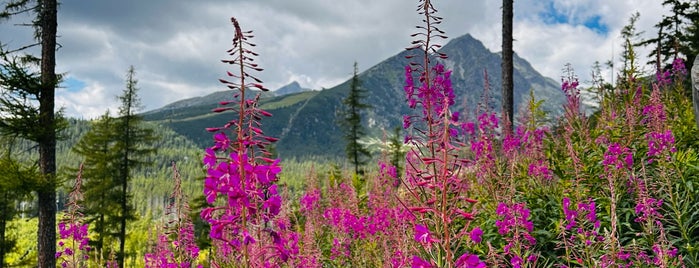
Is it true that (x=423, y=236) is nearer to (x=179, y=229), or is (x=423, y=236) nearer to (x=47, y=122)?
(x=179, y=229)

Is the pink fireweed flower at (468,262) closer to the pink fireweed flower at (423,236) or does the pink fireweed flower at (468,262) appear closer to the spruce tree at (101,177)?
the pink fireweed flower at (423,236)

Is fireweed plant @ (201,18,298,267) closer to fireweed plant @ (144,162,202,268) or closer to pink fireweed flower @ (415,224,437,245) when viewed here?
pink fireweed flower @ (415,224,437,245)

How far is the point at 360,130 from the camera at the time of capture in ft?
97.8

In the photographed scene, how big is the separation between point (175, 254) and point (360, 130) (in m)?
24.6

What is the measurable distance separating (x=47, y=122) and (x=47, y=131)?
0.41 meters

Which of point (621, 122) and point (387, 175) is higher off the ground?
point (621, 122)

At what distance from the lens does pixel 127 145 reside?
2741cm

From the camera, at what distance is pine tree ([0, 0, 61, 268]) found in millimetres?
13164

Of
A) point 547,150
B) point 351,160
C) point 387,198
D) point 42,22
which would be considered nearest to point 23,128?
point 42,22

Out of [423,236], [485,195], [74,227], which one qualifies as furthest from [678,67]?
[74,227]

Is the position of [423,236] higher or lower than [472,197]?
higher

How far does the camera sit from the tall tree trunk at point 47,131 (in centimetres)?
1319

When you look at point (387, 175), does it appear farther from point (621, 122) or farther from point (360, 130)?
point (360, 130)

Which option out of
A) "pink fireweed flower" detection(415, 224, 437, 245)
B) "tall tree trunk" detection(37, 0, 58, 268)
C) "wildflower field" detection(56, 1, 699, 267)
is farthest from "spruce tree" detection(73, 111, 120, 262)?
"pink fireweed flower" detection(415, 224, 437, 245)
